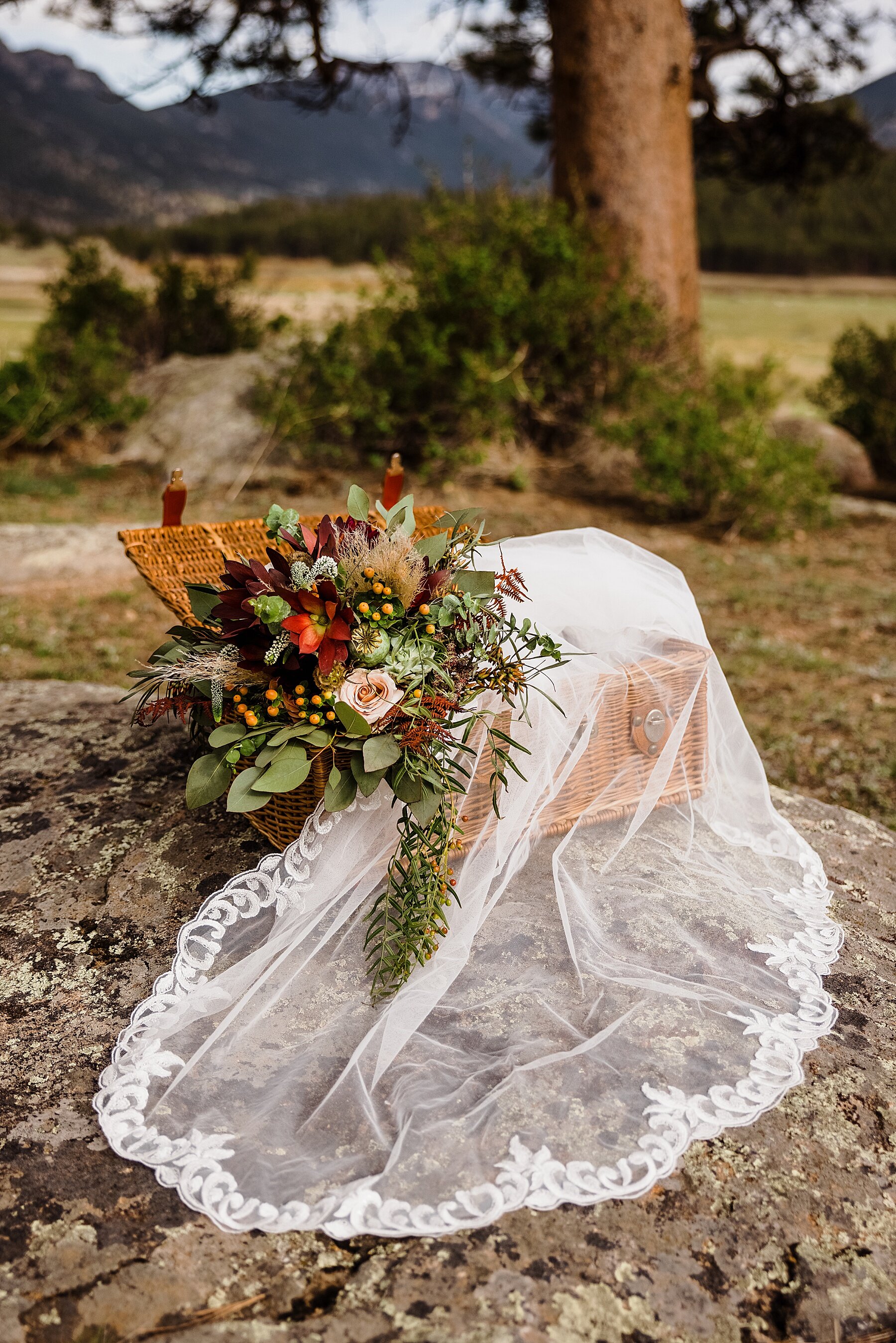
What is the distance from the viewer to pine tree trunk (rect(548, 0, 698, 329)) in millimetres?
8469

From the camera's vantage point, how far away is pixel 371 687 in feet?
7.13

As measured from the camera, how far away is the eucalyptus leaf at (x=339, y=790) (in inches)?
84.8

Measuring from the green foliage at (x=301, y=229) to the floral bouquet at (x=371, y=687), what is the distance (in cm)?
2208

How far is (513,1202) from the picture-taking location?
1.65 meters

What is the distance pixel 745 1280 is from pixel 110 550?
6.42 meters

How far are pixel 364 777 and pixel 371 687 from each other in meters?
0.21

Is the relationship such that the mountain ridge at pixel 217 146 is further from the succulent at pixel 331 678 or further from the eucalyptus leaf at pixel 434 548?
the succulent at pixel 331 678

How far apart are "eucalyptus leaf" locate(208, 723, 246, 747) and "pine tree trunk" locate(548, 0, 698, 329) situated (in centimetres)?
793

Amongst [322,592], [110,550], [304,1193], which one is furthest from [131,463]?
[304,1193]

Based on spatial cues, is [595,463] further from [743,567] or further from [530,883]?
[530,883]

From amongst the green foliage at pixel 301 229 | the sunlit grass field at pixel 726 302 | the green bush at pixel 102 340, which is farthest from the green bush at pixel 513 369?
the green foliage at pixel 301 229

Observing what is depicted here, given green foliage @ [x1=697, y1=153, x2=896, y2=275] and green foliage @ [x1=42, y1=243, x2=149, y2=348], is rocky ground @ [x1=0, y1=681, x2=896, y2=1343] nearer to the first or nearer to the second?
green foliage @ [x1=42, y1=243, x2=149, y2=348]

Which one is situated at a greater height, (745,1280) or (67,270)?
(67,270)

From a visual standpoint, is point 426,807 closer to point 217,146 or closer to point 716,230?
point 716,230
